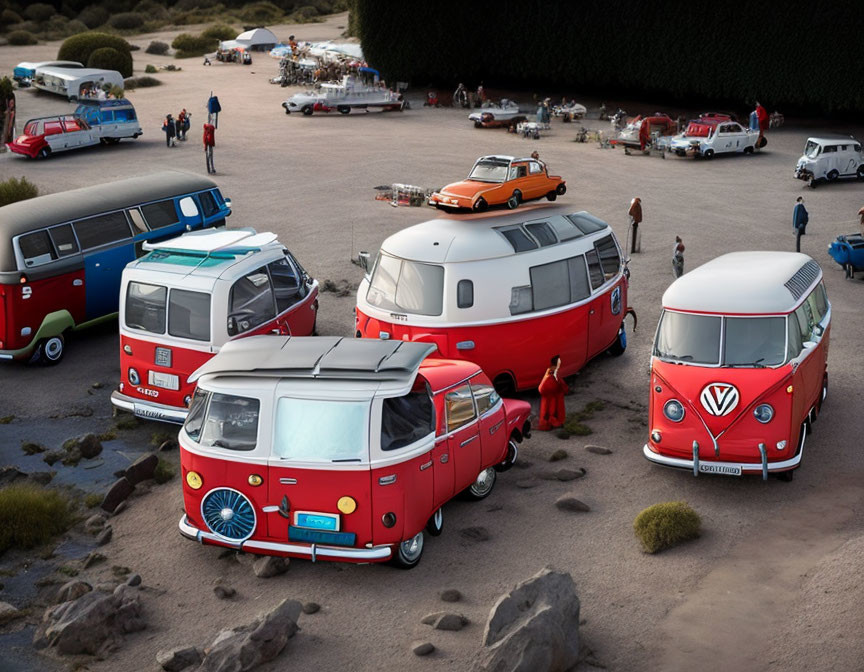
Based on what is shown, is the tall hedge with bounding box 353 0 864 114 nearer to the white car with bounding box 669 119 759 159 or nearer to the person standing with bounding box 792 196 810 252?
the white car with bounding box 669 119 759 159

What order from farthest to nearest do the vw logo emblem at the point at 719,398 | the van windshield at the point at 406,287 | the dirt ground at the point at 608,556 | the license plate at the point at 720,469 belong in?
the van windshield at the point at 406,287 < the vw logo emblem at the point at 719,398 < the license plate at the point at 720,469 < the dirt ground at the point at 608,556

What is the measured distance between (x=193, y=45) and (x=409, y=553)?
61738 millimetres

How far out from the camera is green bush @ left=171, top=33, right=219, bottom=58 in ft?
221

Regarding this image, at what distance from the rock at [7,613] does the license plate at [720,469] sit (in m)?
7.82

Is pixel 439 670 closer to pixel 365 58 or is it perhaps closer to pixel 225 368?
pixel 225 368

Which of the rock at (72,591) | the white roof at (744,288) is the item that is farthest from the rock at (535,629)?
the white roof at (744,288)

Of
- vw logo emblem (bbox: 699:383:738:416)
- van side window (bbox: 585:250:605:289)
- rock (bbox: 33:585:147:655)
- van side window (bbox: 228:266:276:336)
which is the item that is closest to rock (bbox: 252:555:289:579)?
rock (bbox: 33:585:147:655)

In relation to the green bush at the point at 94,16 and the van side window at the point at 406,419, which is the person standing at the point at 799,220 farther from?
the green bush at the point at 94,16

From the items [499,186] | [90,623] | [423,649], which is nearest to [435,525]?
[423,649]

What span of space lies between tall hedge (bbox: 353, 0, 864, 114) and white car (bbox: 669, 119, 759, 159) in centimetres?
741

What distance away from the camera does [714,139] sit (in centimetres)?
3672

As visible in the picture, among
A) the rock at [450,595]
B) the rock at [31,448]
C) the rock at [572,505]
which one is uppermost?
the rock at [572,505]

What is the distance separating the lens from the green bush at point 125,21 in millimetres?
81062

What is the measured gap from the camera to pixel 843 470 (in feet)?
45.6
